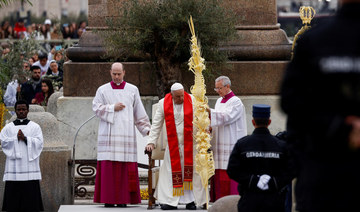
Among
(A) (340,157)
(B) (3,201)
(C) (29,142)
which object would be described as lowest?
(B) (3,201)

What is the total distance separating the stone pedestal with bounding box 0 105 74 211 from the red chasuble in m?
1.41

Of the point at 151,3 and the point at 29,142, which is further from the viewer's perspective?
the point at 151,3

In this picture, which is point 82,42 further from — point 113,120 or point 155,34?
point 113,120

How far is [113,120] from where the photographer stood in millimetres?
12570

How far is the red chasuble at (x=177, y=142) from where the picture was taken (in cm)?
1216

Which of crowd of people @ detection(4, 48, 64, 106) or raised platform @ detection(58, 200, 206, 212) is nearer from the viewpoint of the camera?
raised platform @ detection(58, 200, 206, 212)

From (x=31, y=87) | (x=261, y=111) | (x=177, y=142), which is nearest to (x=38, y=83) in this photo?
(x=31, y=87)

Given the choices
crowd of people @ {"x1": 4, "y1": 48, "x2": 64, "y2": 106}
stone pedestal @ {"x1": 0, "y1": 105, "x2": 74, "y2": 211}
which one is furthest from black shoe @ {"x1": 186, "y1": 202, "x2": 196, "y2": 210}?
crowd of people @ {"x1": 4, "y1": 48, "x2": 64, "y2": 106}

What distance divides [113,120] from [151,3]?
2.43m

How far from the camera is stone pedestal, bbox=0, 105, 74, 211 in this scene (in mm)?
12578

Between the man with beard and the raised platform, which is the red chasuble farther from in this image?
the man with beard

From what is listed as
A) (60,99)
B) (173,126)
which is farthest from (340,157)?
(60,99)

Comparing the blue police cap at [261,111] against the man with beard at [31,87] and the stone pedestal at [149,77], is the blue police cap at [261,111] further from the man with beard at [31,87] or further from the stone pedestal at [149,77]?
the man with beard at [31,87]

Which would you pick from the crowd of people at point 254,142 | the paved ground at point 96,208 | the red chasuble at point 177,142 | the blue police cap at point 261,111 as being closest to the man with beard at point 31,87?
the crowd of people at point 254,142
